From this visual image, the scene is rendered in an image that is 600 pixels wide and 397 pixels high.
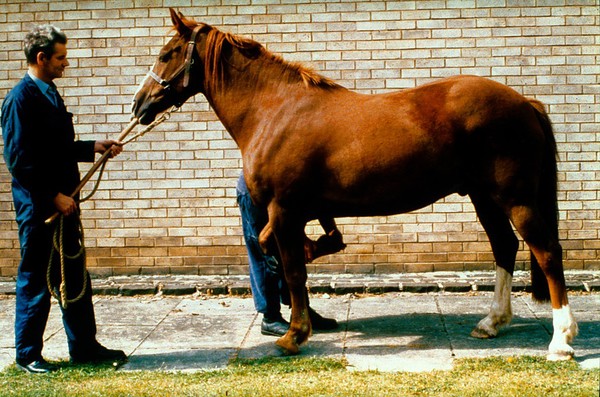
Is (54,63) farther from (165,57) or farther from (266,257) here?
(266,257)

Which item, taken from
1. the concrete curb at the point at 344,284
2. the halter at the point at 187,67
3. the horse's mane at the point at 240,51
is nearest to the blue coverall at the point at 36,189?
the halter at the point at 187,67

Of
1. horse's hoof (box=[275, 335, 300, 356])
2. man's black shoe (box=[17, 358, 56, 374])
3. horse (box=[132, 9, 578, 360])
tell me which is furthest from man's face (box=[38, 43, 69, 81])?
horse's hoof (box=[275, 335, 300, 356])

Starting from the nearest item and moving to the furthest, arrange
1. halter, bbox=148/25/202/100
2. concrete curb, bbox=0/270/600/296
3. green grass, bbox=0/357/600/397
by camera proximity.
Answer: green grass, bbox=0/357/600/397 → halter, bbox=148/25/202/100 → concrete curb, bbox=0/270/600/296

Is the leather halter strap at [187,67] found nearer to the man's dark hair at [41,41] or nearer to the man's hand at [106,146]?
the man's hand at [106,146]

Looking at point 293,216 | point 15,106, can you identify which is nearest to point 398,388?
point 293,216

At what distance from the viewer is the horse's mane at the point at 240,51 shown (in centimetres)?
524

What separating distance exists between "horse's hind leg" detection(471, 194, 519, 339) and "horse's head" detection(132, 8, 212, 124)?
225cm

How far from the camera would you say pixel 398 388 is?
4152mm

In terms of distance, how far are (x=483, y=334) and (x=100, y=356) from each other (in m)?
2.76

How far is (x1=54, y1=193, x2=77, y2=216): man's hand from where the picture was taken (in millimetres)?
4773

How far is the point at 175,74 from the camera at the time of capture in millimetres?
5242

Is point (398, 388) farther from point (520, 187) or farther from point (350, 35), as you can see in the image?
point (350, 35)

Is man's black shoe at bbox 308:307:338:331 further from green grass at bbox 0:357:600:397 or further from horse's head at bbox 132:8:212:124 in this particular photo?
horse's head at bbox 132:8:212:124

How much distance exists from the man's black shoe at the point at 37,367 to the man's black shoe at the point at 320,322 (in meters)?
2.02
